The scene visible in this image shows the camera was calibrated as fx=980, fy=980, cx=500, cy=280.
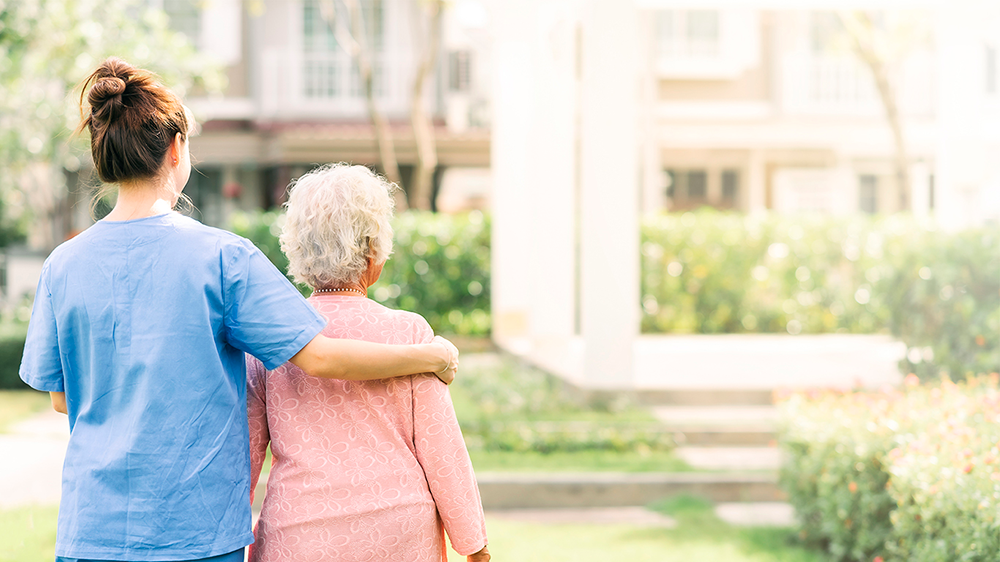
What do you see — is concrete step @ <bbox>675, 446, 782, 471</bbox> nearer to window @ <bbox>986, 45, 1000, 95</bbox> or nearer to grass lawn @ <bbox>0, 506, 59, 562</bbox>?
grass lawn @ <bbox>0, 506, 59, 562</bbox>

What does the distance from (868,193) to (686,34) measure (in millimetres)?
6199

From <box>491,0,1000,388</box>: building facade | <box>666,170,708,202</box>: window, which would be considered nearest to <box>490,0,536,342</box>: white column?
<box>491,0,1000,388</box>: building facade

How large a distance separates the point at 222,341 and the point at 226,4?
20.7m

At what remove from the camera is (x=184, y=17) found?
22094 mm

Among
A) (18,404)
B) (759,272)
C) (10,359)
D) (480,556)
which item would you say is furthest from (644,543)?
(759,272)

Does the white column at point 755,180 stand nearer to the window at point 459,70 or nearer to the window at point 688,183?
the window at point 688,183

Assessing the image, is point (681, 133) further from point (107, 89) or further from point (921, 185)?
point (107, 89)

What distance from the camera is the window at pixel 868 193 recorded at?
24578 millimetres

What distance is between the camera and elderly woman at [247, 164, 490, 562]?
231 centimetres

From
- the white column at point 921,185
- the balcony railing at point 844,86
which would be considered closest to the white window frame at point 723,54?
the balcony railing at point 844,86

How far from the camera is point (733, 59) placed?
22.7 m

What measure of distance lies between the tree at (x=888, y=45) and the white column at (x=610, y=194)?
444 inches

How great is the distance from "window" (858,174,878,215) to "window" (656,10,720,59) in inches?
202

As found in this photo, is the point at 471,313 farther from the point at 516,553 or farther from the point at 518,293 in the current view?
the point at 516,553
